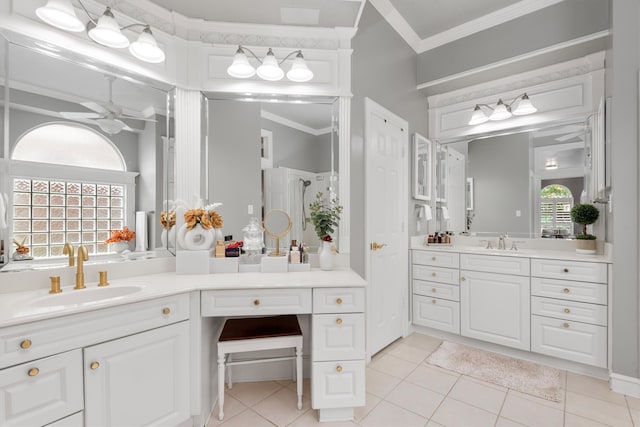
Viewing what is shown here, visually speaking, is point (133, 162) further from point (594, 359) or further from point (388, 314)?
point (594, 359)

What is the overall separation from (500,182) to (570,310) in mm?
1318

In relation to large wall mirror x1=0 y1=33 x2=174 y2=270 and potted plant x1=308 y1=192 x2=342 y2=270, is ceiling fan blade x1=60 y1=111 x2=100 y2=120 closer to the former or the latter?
large wall mirror x1=0 y1=33 x2=174 y2=270

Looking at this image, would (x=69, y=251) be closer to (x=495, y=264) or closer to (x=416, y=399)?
→ (x=416, y=399)

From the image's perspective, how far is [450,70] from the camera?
2.98 m

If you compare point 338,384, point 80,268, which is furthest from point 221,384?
point 80,268

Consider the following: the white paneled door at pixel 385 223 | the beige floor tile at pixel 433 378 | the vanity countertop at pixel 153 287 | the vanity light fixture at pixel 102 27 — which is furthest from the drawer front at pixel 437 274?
the vanity light fixture at pixel 102 27

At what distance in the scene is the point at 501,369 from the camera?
231 centimetres

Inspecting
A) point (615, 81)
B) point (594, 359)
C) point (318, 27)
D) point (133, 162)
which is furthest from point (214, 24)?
point (594, 359)

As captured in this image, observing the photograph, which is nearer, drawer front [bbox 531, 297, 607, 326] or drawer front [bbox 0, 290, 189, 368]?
drawer front [bbox 0, 290, 189, 368]

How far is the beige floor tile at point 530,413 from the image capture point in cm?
172

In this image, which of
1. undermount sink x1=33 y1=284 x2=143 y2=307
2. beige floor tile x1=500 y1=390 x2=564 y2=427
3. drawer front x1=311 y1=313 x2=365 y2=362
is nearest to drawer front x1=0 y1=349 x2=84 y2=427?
undermount sink x1=33 y1=284 x2=143 y2=307

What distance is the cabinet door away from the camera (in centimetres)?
126

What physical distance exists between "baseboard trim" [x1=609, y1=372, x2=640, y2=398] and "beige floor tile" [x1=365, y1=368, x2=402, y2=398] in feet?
4.78

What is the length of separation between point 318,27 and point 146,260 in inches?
81.4
